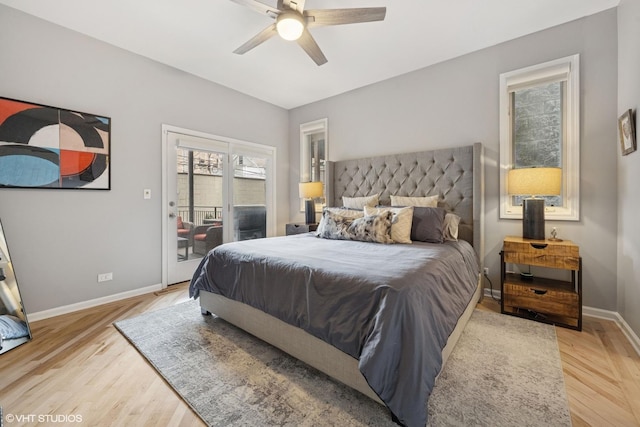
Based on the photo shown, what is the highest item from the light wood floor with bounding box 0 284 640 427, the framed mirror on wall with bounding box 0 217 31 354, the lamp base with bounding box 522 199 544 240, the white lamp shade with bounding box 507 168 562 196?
the white lamp shade with bounding box 507 168 562 196

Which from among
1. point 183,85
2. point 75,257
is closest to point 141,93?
point 183,85

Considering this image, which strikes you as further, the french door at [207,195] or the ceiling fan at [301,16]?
the french door at [207,195]

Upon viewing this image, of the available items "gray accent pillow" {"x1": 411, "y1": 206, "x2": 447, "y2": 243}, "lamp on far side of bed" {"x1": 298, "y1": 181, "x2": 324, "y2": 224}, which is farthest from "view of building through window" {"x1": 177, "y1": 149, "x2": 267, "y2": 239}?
"gray accent pillow" {"x1": 411, "y1": 206, "x2": 447, "y2": 243}

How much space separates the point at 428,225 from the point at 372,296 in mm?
1634

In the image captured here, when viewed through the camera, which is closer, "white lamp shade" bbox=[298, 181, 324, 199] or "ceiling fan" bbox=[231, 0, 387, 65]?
"ceiling fan" bbox=[231, 0, 387, 65]

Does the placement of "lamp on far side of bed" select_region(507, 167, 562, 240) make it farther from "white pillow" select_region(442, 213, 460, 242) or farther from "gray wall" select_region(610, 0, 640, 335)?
"white pillow" select_region(442, 213, 460, 242)

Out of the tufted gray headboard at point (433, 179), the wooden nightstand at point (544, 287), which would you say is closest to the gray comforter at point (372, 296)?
the wooden nightstand at point (544, 287)

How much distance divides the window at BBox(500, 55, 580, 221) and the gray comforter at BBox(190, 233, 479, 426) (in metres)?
1.17

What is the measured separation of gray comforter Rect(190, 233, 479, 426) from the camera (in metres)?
1.25

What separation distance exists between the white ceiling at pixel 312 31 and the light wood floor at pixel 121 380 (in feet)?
9.40

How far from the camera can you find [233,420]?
1.37 metres

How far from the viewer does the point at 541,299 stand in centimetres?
240

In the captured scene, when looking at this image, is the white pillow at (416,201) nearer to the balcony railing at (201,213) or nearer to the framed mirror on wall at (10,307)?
the balcony railing at (201,213)

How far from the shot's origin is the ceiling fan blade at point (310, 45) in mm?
2261
